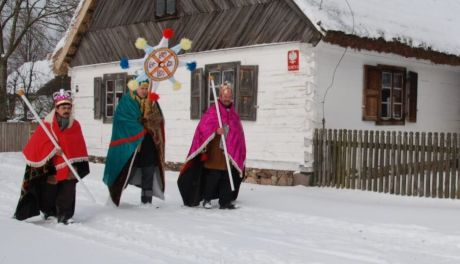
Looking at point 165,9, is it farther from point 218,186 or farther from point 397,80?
point 218,186

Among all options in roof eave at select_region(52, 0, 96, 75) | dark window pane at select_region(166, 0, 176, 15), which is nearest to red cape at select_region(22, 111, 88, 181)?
dark window pane at select_region(166, 0, 176, 15)

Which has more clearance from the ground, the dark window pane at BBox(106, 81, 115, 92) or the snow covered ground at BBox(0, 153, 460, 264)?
the dark window pane at BBox(106, 81, 115, 92)

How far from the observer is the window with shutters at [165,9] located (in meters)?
13.5

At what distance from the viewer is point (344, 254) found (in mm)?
5363

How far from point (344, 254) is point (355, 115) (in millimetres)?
6519

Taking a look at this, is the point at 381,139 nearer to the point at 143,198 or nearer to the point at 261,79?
the point at 261,79

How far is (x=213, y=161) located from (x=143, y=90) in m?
1.33

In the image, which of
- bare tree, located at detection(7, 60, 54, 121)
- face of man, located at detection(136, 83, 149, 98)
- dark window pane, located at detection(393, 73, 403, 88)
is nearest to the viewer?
face of man, located at detection(136, 83, 149, 98)

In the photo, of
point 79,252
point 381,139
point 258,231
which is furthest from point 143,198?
→ point 381,139

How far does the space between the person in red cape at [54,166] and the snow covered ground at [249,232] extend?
9.5 inches

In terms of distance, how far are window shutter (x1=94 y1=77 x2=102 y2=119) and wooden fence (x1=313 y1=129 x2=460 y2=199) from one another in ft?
23.3

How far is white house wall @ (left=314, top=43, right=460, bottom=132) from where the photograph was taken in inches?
431

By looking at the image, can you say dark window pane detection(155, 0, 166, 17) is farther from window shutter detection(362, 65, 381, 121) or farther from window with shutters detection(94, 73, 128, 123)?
window shutter detection(362, 65, 381, 121)

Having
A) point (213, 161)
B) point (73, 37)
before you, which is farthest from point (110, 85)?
point (213, 161)
